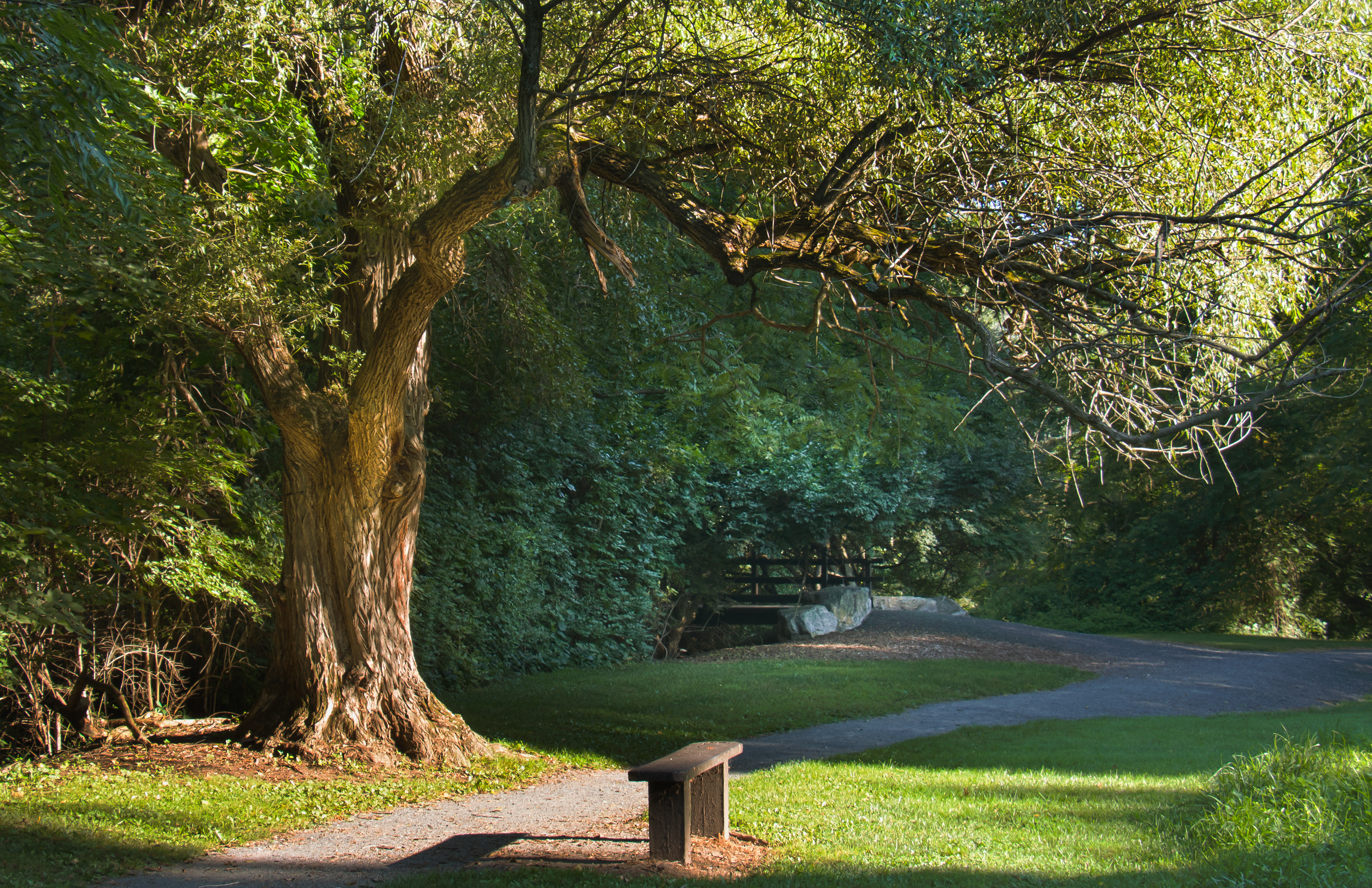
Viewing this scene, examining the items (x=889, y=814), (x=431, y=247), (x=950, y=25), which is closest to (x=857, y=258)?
(x=950, y=25)

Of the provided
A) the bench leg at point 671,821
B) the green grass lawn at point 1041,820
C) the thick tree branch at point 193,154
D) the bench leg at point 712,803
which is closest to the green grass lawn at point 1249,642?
the green grass lawn at point 1041,820

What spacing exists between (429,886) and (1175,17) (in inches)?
281

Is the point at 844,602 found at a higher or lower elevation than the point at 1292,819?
higher

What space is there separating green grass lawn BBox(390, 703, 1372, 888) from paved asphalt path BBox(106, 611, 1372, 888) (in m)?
0.63

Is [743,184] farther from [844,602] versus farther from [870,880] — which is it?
[844,602]

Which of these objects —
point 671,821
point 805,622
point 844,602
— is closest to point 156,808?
point 671,821

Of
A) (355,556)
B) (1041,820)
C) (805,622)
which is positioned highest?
(355,556)

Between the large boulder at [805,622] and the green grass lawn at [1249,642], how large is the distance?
22.7ft

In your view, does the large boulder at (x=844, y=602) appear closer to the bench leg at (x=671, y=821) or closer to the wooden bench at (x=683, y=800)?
the wooden bench at (x=683, y=800)

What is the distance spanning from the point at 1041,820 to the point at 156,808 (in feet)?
19.4

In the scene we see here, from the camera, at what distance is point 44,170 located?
14.3 ft

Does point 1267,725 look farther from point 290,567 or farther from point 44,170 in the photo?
point 44,170

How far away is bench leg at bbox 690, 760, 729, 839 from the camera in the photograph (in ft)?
19.1

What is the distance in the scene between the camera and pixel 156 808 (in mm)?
6488
